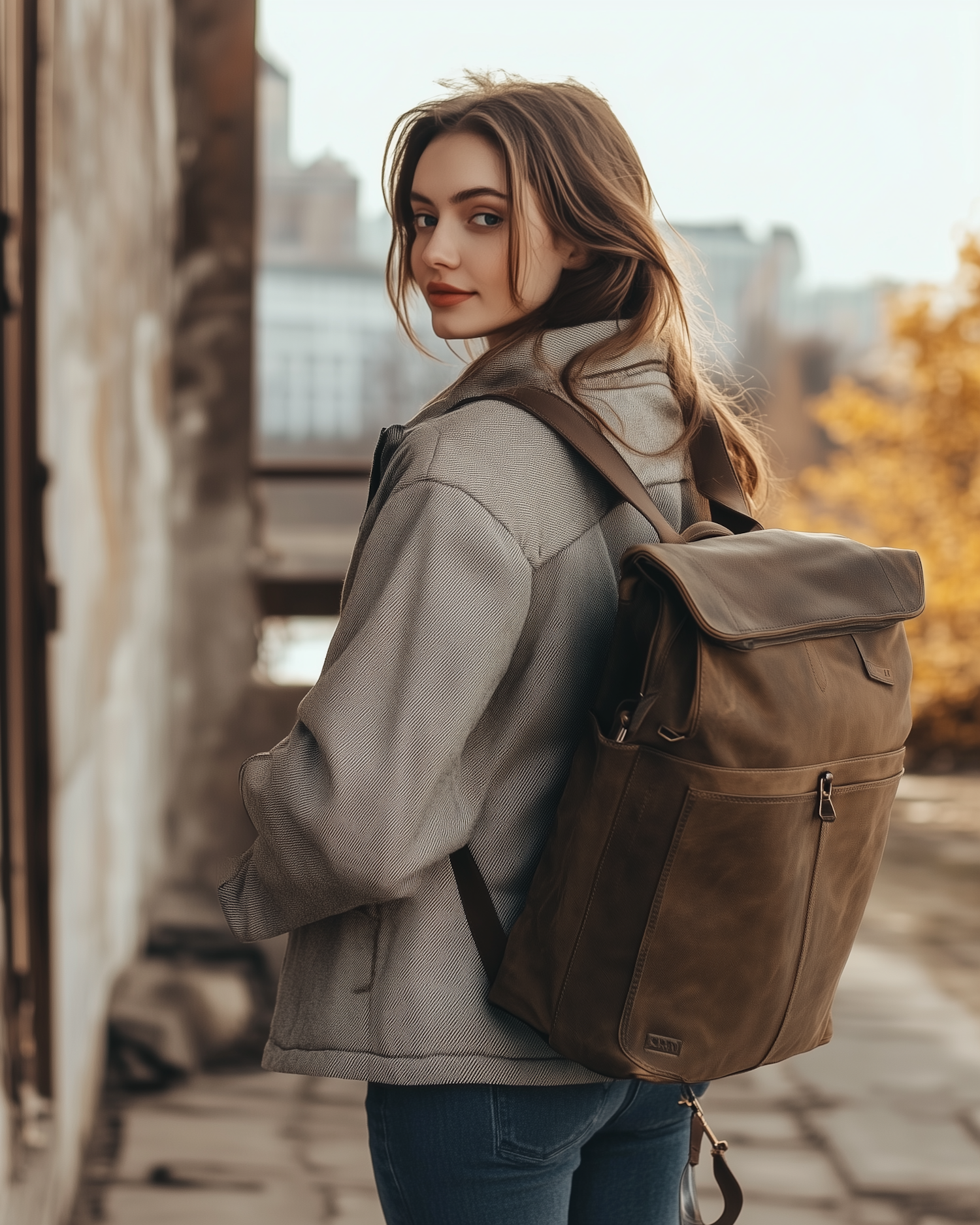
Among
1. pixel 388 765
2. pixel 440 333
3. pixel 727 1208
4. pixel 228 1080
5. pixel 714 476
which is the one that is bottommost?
pixel 228 1080

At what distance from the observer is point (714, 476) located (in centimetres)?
118

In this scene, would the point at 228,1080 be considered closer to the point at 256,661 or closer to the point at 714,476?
the point at 256,661

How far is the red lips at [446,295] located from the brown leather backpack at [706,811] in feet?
0.46

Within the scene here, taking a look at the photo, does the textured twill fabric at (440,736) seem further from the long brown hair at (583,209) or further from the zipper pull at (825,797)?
the zipper pull at (825,797)

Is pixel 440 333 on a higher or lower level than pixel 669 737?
higher

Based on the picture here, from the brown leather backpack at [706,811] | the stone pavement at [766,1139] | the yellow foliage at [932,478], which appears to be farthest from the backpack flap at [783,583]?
the yellow foliage at [932,478]

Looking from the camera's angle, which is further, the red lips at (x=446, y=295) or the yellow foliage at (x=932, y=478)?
the yellow foliage at (x=932, y=478)

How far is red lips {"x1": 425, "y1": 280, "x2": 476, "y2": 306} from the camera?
1155mm

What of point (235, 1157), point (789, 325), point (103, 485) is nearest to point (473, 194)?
point (103, 485)

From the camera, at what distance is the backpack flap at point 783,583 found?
950 mm

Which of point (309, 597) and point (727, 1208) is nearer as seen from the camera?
point (727, 1208)

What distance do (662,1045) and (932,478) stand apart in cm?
762

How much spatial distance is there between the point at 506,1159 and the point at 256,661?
3.26 meters

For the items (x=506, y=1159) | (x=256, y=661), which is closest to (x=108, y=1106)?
(x=256, y=661)
